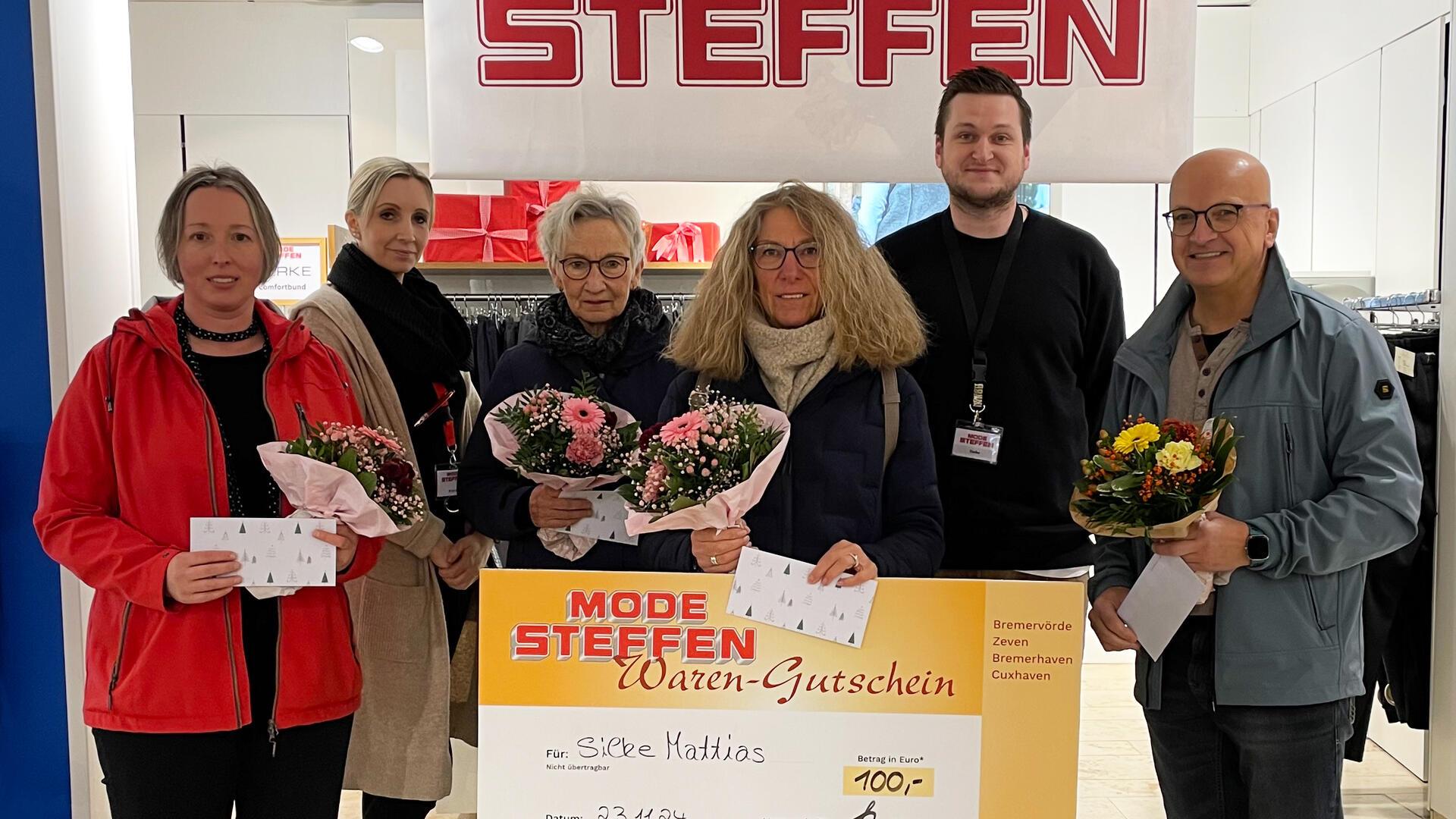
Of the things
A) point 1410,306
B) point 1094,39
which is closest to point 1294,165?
point 1410,306

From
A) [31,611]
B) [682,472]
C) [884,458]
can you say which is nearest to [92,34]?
[31,611]

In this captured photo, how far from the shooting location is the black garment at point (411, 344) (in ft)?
8.66

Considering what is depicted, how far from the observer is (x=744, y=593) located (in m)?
1.92

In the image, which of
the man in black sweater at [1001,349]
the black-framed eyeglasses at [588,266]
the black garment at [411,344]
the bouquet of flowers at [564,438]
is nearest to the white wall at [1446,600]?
the man in black sweater at [1001,349]

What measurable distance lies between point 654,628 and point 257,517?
78 cm

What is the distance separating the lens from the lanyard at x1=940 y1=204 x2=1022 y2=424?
8.36ft

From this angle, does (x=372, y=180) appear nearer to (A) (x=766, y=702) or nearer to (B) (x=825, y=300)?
(B) (x=825, y=300)

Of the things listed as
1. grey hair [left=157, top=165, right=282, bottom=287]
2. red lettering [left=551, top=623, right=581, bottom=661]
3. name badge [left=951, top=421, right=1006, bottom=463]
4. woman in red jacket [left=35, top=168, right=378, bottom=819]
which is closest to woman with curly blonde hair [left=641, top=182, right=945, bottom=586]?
red lettering [left=551, top=623, right=581, bottom=661]

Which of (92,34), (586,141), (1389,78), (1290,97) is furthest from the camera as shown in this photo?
(1290,97)

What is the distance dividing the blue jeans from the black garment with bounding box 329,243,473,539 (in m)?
1.75

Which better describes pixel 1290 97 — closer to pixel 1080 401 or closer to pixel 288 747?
pixel 1080 401

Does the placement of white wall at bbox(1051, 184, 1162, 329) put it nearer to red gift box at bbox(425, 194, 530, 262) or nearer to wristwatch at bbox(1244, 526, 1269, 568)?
red gift box at bbox(425, 194, 530, 262)

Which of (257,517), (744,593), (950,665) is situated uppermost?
(257,517)

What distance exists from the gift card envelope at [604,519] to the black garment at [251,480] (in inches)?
24.8
